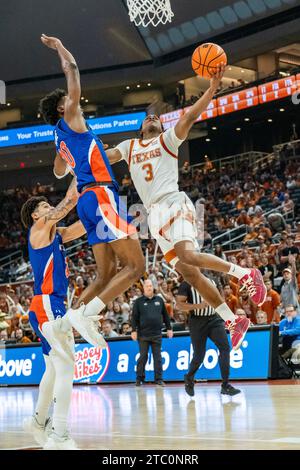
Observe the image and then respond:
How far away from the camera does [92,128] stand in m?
34.8

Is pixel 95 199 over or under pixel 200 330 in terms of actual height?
over

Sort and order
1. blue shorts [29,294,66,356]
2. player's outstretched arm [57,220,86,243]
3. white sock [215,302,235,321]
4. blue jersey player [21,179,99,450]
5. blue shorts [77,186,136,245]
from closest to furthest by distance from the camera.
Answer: blue jersey player [21,179,99,450] → blue shorts [29,294,66,356] → blue shorts [77,186,136,245] → player's outstretched arm [57,220,86,243] → white sock [215,302,235,321]

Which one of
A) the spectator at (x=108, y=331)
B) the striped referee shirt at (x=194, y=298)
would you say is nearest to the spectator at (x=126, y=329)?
the spectator at (x=108, y=331)

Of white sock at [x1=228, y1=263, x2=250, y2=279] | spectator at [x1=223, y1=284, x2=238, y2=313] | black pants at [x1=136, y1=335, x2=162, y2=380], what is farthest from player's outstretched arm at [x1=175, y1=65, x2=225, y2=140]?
spectator at [x1=223, y1=284, x2=238, y2=313]

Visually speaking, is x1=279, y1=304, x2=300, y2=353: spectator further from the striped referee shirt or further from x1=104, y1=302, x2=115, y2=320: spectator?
x1=104, y1=302, x2=115, y2=320: spectator

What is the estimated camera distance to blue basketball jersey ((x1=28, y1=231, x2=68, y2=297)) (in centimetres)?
610

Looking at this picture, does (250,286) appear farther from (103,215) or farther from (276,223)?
(276,223)

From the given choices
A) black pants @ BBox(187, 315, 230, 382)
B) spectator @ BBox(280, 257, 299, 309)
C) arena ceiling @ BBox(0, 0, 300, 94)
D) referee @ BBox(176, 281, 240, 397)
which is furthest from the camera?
arena ceiling @ BBox(0, 0, 300, 94)

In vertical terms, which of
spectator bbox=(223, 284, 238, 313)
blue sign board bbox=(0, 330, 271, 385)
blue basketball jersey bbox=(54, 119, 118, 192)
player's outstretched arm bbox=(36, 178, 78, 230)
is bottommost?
blue sign board bbox=(0, 330, 271, 385)

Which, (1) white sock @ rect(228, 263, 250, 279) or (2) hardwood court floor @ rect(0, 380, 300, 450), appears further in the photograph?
(1) white sock @ rect(228, 263, 250, 279)

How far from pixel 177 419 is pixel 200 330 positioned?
3345 millimetres

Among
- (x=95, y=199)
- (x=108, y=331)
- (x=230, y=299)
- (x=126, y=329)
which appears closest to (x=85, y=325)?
(x=95, y=199)

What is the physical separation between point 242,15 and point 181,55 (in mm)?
3915

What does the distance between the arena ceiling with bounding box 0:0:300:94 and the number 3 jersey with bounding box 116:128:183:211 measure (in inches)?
978
